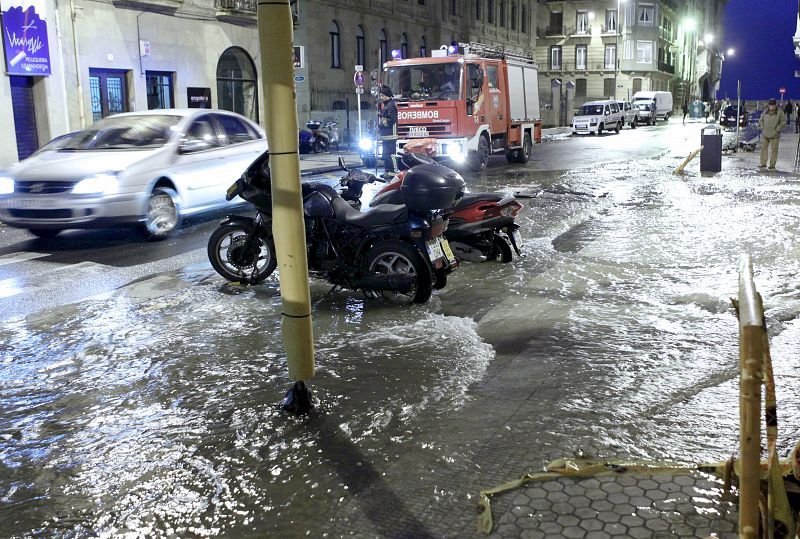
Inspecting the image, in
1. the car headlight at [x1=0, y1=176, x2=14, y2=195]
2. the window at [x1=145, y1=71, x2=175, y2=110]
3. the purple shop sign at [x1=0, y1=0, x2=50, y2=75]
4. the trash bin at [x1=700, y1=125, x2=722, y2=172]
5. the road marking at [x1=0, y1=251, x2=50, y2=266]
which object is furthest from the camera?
the window at [x1=145, y1=71, x2=175, y2=110]

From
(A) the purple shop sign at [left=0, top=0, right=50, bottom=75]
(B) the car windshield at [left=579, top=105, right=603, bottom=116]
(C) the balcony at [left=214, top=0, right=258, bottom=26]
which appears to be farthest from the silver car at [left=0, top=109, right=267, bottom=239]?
(B) the car windshield at [left=579, top=105, right=603, bottom=116]

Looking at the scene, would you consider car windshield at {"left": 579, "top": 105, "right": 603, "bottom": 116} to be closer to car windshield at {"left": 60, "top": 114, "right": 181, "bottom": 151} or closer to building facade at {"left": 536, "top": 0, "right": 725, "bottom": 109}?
building facade at {"left": 536, "top": 0, "right": 725, "bottom": 109}

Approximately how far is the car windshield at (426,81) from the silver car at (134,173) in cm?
837

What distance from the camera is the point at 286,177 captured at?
169 inches

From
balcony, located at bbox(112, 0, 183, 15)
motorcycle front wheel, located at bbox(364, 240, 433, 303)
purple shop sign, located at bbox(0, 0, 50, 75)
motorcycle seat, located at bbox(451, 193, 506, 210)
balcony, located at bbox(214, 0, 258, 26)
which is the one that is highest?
balcony, located at bbox(214, 0, 258, 26)

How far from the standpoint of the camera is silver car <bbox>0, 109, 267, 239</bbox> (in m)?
10.0

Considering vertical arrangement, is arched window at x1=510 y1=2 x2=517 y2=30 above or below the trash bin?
above

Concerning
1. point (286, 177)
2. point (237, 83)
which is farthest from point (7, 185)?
point (237, 83)

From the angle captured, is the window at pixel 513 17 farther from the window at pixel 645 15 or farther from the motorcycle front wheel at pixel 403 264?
the motorcycle front wheel at pixel 403 264

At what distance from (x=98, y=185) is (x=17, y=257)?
132cm

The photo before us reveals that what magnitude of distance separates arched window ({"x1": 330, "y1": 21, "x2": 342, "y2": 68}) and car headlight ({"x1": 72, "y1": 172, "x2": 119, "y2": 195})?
28913 mm

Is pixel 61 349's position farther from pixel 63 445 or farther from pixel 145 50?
pixel 145 50

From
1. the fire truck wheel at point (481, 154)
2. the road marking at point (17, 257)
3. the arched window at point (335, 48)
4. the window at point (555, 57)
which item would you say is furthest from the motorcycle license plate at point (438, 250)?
the window at point (555, 57)

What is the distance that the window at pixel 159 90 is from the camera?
82.3 feet
